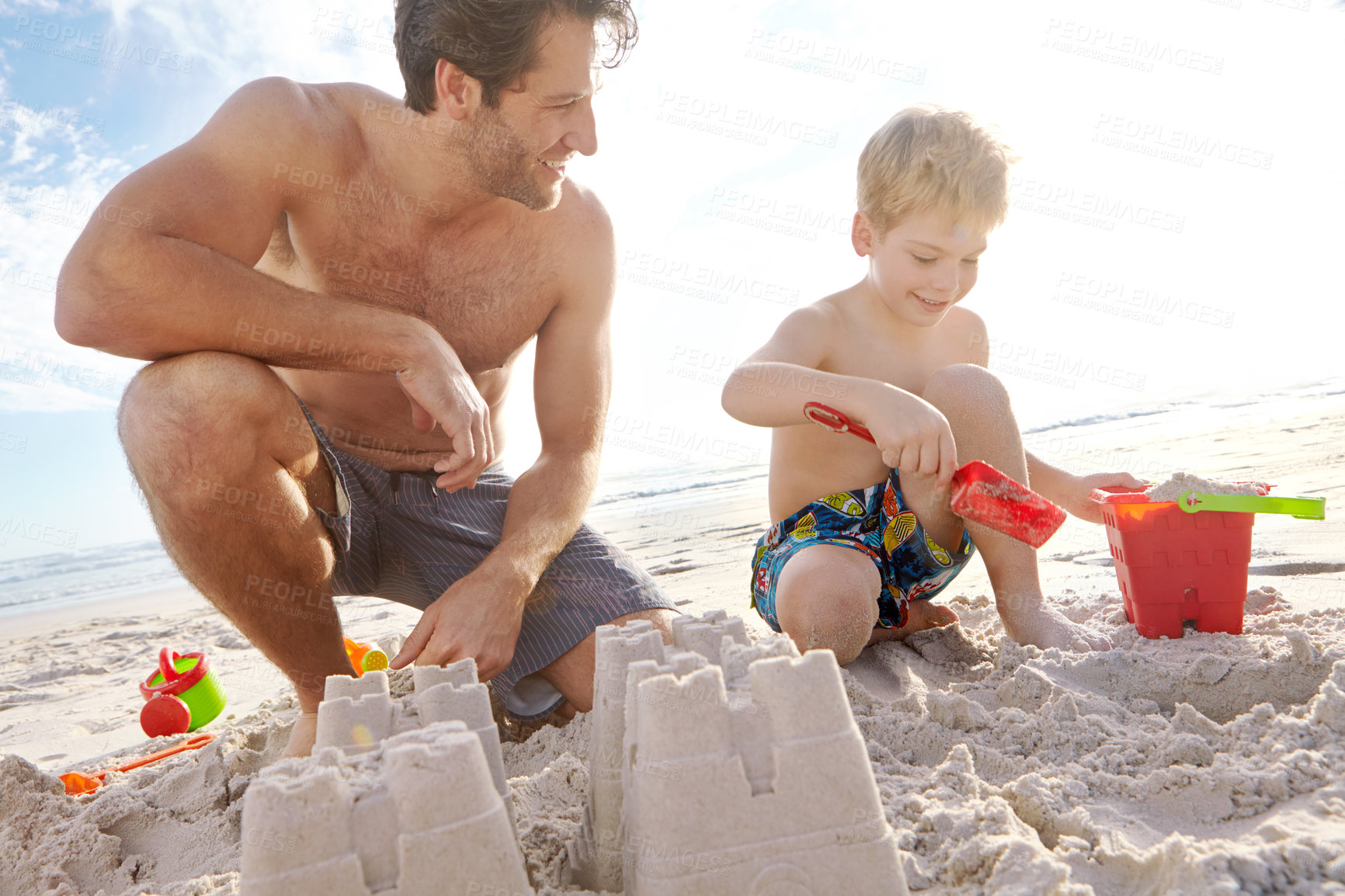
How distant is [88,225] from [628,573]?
1.68 meters

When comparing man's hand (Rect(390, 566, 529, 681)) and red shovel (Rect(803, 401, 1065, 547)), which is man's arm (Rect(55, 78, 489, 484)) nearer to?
man's hand (Rect(390, 566, 529, 681))

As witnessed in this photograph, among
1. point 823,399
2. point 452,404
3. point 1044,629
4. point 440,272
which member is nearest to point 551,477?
point 452,404

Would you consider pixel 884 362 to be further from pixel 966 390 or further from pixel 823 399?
pixel 823 399

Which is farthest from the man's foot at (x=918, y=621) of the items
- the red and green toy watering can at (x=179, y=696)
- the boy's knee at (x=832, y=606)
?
the red and green toy watering can at (x=179, y=696)

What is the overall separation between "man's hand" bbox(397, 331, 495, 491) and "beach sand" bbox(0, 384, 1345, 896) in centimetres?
73

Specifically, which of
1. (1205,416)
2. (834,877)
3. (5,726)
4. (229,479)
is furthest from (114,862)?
(1205,416)

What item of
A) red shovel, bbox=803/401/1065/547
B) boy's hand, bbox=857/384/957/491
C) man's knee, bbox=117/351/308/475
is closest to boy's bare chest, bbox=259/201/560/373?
man's knee, bbox=117/351/308/475

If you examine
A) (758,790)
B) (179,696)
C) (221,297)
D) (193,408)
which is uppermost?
(221,297)

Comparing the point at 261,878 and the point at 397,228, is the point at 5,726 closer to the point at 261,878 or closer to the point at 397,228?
the point at 397,228

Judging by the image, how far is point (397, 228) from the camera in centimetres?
247

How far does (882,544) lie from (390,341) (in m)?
1.51

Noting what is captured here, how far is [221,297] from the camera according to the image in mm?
1938

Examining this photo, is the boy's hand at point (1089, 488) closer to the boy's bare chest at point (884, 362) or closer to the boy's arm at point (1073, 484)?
the boy's arm at point (1073, 484)

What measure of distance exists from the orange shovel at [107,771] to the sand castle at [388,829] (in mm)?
1602
